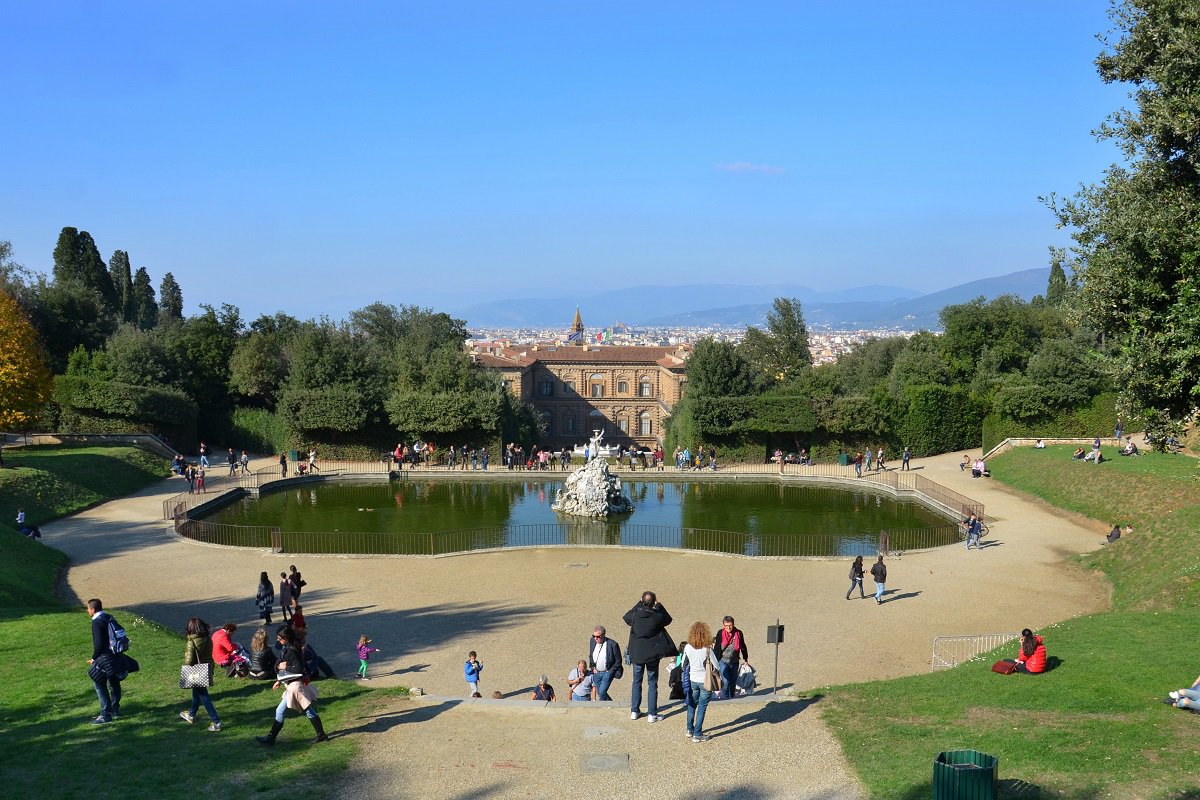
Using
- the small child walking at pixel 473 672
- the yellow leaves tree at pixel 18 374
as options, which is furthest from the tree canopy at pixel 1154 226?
the yellow leaves tree at pixel 18 374

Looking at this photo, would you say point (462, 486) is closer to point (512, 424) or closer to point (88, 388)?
point (512, 424)

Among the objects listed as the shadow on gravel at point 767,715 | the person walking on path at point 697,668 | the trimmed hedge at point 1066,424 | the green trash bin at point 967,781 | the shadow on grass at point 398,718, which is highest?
the trimmed hedge at point 1066,424

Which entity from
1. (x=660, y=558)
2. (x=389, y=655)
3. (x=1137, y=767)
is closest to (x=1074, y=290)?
(x=1137, y=767)

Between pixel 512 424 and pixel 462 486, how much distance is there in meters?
10.8

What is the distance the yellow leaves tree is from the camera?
35.2 metres

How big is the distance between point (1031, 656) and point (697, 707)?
606cm

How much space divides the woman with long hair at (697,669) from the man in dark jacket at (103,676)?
22.4 feet

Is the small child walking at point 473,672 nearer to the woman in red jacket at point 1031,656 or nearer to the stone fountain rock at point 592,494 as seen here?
the woman in red jacket at point 1031,656

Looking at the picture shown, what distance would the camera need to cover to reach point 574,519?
3161 cm

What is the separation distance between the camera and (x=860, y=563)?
2041 centimetres

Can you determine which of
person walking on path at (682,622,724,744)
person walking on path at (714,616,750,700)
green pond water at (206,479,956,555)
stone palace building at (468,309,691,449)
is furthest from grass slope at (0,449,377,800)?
stone palace building at (468,309,691,449)

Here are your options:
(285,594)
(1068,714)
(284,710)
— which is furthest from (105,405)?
(1068,714)

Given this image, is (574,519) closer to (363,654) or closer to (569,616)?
(569,616)

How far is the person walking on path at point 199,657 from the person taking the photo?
430 inches
